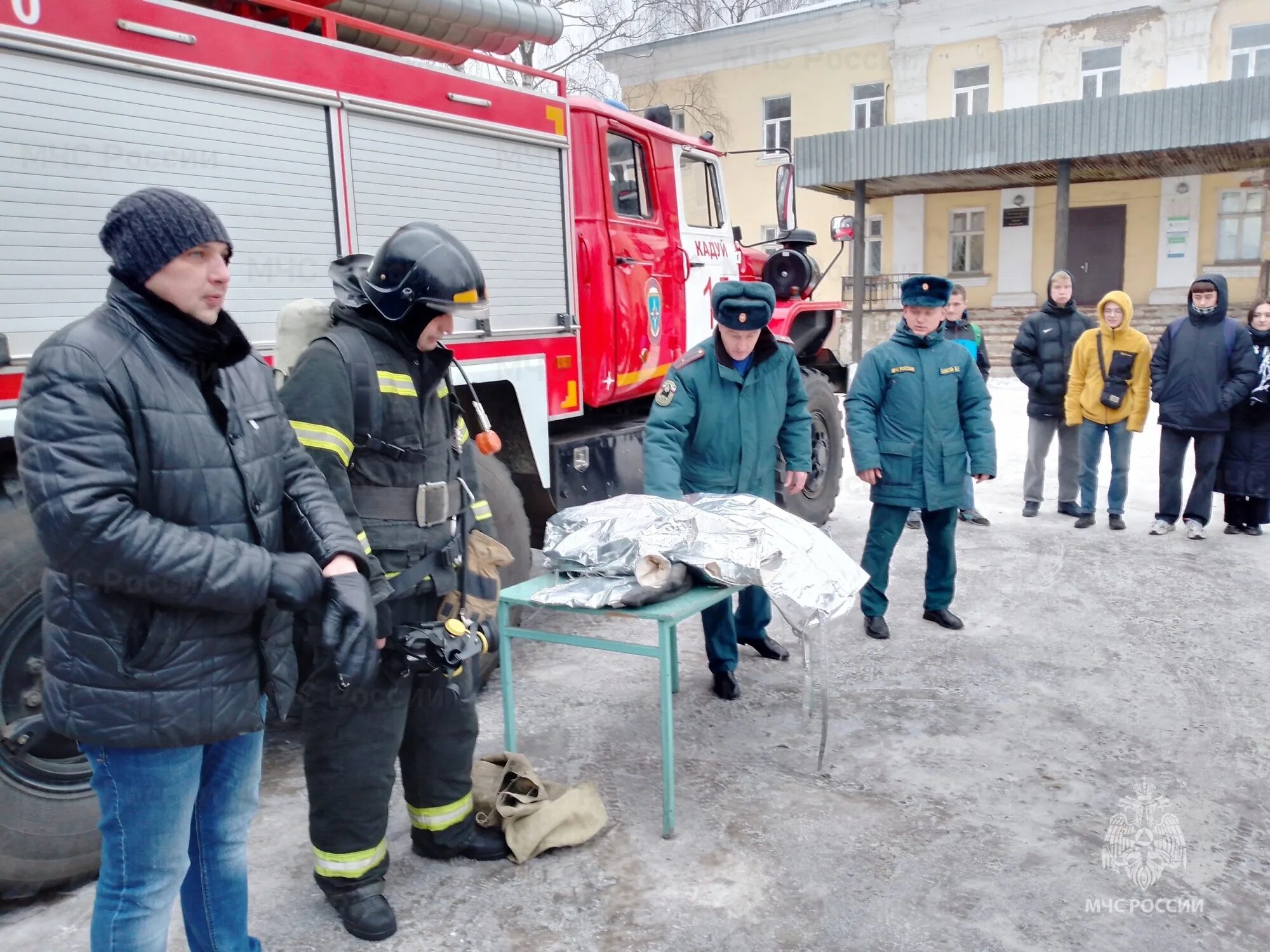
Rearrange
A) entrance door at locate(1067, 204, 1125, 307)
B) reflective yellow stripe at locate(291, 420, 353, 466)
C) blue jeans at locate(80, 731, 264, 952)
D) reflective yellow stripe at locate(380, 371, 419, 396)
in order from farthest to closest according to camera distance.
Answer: entrance door at locate(1067, 204, 1125, 307)
reflective yellow stripe at locate(380, 371, 419, 396)
reflective yellow stripe at locate(291, 420, 353, 466)
blue jeans at locate(80, 731, 264, 952)

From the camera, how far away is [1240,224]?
20.7 metres

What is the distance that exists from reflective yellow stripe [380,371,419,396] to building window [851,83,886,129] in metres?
23.6

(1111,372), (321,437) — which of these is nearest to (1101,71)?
(1111,372)

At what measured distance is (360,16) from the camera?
3.98 m

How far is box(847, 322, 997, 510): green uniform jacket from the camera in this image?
492cm

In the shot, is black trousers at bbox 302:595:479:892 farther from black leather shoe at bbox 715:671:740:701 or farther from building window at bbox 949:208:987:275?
building window at bbox 949:208:987:275

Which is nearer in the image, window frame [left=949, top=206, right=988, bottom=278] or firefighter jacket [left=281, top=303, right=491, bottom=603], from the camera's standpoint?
firefighter jacket [left=281, top=303, right=491, bottom=603]

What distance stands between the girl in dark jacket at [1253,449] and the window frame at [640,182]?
411 cm

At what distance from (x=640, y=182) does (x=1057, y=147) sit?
1447cm

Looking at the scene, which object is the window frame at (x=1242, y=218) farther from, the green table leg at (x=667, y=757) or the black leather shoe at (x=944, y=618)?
the green table leg at (x=667, y=757)

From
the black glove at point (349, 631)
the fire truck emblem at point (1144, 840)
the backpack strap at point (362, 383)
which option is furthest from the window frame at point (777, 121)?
the black glove at point (349, 631)

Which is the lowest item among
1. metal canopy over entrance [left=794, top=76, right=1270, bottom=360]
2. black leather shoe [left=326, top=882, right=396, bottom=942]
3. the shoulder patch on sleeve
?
black leather shoe [left=326, top=882, right=396, bottom=942]

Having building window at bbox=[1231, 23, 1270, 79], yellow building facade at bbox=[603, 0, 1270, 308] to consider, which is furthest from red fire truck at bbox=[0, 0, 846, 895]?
building window at bbox=[1231, 23, 1270, 79]

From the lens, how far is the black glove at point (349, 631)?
2.08 meters
